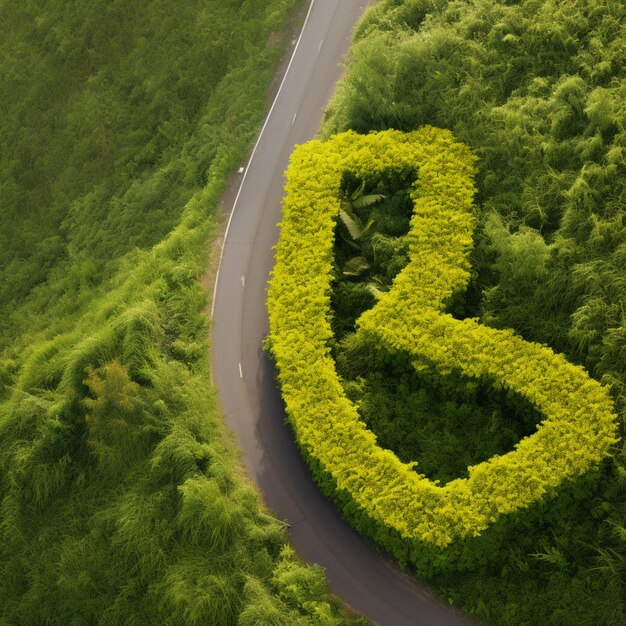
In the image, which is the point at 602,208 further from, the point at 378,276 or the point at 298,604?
the point at 298,604

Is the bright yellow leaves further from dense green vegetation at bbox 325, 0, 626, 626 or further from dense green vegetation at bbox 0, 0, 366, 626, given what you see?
dense green vegetation at bbox 0, 0, 366, 626

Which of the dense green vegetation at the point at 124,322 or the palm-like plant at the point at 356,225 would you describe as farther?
the palm-like plant at the point at 356,225

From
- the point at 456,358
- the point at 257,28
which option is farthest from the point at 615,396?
the point at 257,28

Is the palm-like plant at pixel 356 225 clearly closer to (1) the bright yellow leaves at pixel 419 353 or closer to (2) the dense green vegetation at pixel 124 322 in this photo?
(1) the bright yellow leaves at pixel 419 353

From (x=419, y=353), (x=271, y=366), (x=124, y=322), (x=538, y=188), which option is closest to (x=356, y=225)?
(x=419, y=353)

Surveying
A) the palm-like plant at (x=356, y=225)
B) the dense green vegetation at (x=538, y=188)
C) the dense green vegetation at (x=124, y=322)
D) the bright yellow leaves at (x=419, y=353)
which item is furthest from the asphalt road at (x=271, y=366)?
the palm-like plant at (x=356, y=225)

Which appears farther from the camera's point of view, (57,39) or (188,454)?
(57,39)
